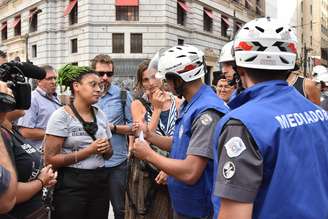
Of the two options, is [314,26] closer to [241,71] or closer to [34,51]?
[34,51]

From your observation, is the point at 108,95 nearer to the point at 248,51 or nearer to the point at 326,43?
the point at 248,51

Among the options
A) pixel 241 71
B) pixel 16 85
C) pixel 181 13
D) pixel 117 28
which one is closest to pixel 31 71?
pixel 16 85

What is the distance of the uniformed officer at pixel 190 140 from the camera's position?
2.85 metres

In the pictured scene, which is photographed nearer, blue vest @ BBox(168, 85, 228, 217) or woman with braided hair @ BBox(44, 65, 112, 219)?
blue vest @ BBox(168, 85, 228, 217)

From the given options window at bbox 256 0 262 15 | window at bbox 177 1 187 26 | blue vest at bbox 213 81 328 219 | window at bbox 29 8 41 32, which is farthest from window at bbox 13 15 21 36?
blue vest at bbox 213 81 328 219

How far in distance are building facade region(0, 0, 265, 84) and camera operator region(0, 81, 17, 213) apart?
25691 mm

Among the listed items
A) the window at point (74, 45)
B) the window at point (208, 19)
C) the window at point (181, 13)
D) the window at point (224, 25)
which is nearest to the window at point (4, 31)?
the window at point (74, 45)

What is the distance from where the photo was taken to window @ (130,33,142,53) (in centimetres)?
3091

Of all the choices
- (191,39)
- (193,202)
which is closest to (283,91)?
(193,202)

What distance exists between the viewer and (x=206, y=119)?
2.88 m

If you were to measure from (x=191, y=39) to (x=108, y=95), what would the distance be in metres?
29.0

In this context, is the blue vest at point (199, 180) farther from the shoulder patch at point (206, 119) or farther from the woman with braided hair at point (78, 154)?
the woman with braided hair at point (78, 154)

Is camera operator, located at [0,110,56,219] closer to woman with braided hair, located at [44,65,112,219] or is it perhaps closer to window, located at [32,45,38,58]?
woman with braided hair, located at [44,65,112,219]

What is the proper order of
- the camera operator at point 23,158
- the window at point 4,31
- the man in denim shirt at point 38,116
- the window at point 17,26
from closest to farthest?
the camera operator at point 23,158
the man in denim shirt at point 38,116
the window at point 17,26
the window at point 4,31
